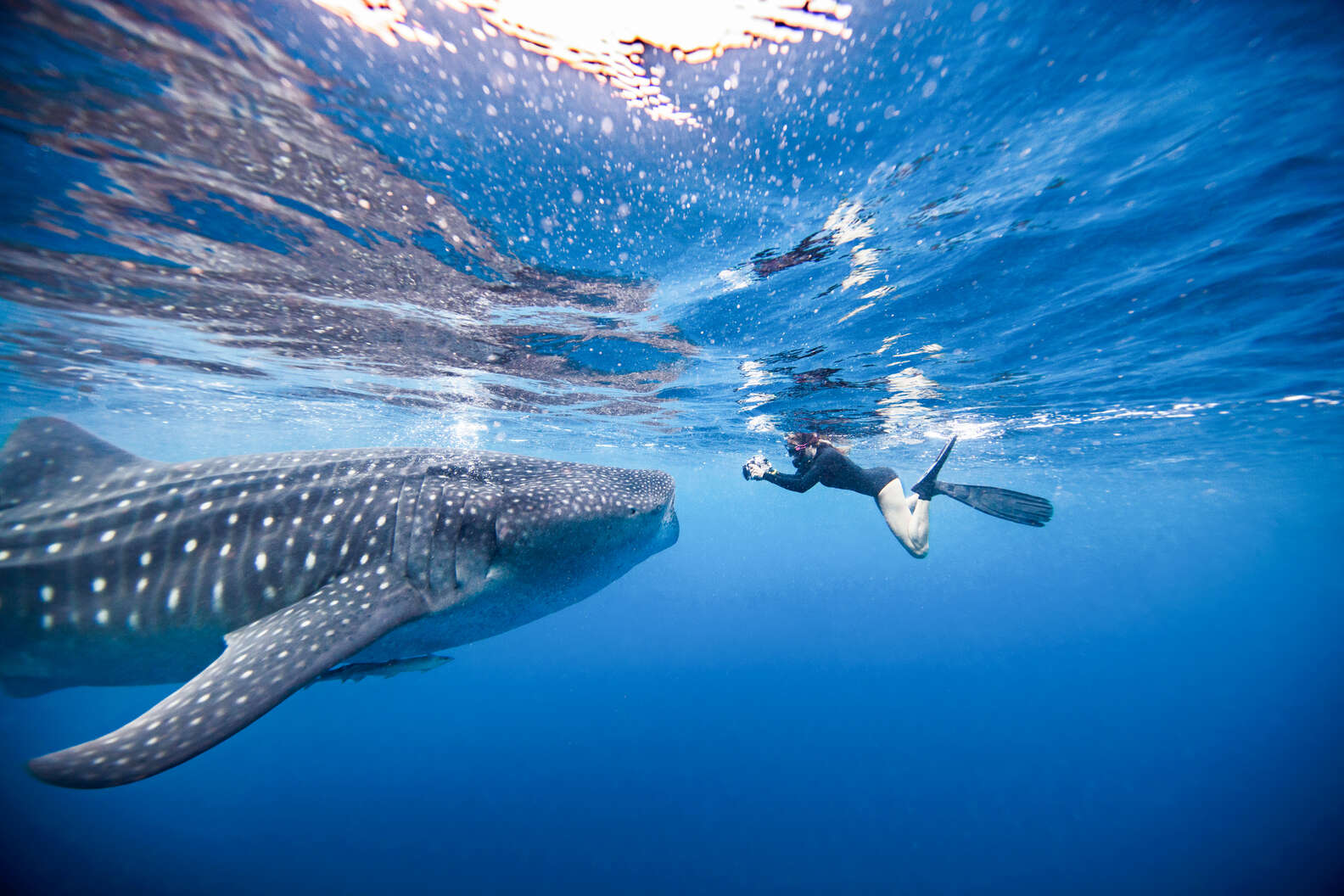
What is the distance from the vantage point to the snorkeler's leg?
26.2 ft

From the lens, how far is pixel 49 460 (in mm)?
4375

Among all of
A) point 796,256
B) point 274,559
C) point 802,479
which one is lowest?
point 274,559

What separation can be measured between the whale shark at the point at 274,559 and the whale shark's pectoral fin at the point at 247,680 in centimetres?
2

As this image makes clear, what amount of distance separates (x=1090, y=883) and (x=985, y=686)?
67.2 ft

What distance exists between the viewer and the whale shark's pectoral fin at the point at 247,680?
6.73ft

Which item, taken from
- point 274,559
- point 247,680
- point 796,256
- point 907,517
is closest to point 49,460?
point 274,559

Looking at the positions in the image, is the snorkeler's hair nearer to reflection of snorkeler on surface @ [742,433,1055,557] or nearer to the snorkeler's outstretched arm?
reflection of snorkeler on surface @ [742,433,1055,557]

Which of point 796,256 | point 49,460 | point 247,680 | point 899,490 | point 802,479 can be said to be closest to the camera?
point 247,680

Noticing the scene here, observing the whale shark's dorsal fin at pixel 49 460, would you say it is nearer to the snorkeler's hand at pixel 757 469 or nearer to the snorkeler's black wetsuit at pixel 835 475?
the snorkeler's hand at pixel 757 469

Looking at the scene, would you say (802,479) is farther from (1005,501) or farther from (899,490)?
(1005,501)

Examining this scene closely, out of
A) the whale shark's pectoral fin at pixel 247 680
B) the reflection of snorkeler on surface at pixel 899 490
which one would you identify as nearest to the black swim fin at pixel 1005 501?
the reflection of snorkeler on surface at pixel 899 490

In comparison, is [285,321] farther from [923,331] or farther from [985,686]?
[985,686]

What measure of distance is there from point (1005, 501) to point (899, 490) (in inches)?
66.5

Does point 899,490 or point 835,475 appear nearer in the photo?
point 899,490
